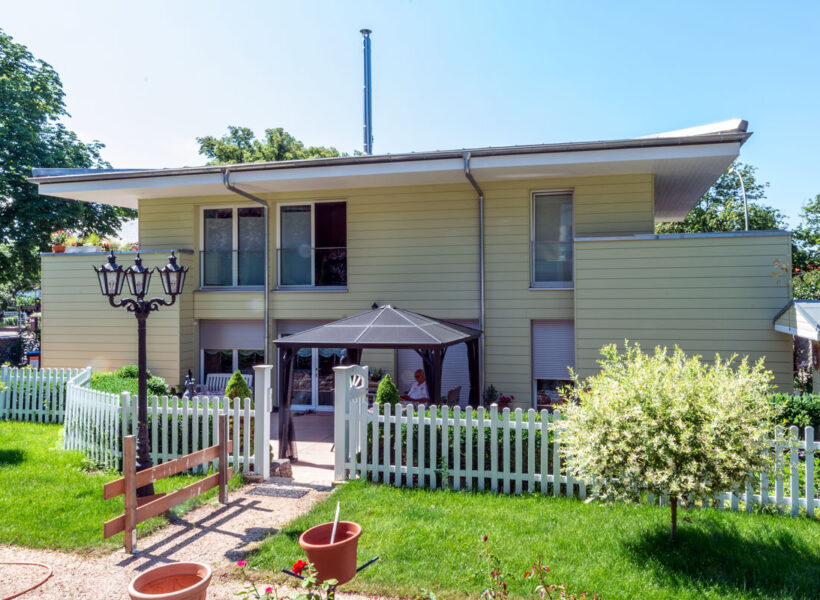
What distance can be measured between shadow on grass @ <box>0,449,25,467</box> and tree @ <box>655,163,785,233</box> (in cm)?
2895

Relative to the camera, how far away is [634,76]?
A: 1605 centimetres

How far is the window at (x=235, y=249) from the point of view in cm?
1427

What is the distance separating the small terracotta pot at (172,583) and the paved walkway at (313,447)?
4.15 metres

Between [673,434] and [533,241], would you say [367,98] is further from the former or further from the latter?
[673,434]

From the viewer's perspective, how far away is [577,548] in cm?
517

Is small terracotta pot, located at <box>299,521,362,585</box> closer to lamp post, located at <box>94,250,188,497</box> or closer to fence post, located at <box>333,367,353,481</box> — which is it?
fence post, located at <box>333,367,353,481</box>

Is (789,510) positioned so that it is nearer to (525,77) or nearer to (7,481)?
(7,481)

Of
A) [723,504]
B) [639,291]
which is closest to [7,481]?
[723,504]

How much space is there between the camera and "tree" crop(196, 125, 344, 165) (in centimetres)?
3409

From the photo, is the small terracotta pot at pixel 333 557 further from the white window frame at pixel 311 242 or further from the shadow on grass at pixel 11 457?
the white window frame at pixel 311 242

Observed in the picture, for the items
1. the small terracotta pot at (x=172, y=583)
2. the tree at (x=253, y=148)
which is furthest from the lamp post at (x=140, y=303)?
the tree at (x=253, y=148)

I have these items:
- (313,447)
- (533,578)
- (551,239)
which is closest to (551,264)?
(551,239)

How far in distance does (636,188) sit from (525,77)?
5.20 m

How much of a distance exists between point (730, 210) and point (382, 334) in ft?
87.9
